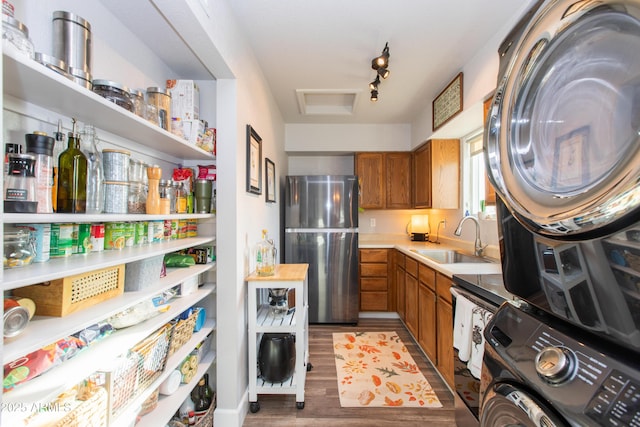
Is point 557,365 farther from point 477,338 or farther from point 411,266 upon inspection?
point 411,266

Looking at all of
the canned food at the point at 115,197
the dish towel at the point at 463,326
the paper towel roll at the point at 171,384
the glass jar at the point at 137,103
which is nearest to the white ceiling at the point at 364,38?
the glass jar at the point at 137,103

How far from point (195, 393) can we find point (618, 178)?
1948 millimetres

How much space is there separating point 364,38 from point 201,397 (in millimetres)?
2454

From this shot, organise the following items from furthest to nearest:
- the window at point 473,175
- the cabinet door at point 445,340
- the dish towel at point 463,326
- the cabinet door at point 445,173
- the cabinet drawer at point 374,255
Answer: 1. the cabinet drawer at point 374,255
2. the cabinet door at point 445,173
3. the window at point 473,175
4. the cabinet door at point 445,340
5. the dish towel at point 463,326

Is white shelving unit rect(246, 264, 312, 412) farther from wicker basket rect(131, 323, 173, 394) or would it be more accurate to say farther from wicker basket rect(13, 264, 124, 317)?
wicker basket rect(13, 264, 124, 317)

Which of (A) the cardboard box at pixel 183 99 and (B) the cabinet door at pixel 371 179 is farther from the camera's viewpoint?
(B) the cabinet door at pixel 371 179

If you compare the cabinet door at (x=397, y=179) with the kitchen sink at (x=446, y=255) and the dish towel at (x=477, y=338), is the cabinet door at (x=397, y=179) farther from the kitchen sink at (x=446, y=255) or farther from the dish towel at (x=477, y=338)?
the dish towel at (x=477, y=338)

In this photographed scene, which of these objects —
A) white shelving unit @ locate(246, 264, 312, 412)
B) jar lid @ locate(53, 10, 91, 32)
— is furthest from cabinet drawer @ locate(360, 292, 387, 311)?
jar lid @ locate(53, 10, 91, 32)

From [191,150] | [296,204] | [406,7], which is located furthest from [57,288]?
[296,204]

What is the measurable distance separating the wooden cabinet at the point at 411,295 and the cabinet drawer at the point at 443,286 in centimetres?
50

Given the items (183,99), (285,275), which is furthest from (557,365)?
(183,99)

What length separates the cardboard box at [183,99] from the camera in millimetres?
1491

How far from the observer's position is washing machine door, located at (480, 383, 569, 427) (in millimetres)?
456

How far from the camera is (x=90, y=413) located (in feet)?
2.70
